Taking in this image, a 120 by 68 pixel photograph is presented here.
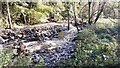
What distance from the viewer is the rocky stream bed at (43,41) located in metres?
3.76

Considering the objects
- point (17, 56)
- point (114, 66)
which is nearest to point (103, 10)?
point (114, 66)

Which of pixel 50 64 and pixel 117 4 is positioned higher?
pixel 117 4

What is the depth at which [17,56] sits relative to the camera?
375cm

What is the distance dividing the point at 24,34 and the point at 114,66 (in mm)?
1260

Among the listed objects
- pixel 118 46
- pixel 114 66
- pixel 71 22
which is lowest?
pixel 114 66

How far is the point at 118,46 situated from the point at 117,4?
0.56 metres

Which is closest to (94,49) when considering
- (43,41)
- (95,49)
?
(95,49)

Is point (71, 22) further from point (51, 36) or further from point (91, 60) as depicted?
point (91, 60)

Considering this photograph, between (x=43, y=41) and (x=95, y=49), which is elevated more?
(x=43, y=41)

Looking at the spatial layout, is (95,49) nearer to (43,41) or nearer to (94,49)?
(94,49)

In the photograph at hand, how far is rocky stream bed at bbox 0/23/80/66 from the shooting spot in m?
3.76

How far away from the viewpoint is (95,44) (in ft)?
12.6

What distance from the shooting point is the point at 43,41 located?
149 inches

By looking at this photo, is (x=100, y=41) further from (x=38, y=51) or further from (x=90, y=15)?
(x=38, y=51)
